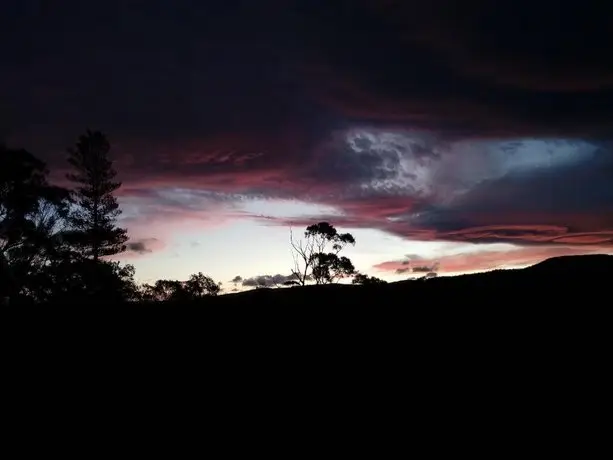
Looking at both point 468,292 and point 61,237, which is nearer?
point 468,292

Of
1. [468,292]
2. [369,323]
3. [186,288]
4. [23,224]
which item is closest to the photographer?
[369,323]

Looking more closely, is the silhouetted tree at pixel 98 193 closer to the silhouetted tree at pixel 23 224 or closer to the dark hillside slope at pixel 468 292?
the silhouetted tree at pixel 23 224

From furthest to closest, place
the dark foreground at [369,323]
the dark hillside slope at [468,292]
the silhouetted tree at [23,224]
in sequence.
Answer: the silhouetted tree at [23,224], the dark hillside slope at [468,292], the dark foreground at [369,323]

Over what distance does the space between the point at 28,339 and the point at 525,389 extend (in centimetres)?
873

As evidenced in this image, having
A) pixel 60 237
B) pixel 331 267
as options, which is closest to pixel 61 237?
pixel 60 237

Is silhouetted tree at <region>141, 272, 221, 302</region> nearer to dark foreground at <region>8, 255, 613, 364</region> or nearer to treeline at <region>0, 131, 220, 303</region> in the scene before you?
treeline at <region>0, 131, 220, 303</region>

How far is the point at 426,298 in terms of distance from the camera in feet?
36.2

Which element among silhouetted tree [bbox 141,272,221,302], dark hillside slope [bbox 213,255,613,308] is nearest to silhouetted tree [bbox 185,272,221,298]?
silhouetted tree [bbox 141,272,221,302]

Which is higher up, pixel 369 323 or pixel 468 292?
pixel 468 292

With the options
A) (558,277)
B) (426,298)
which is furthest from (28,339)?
(558,277)

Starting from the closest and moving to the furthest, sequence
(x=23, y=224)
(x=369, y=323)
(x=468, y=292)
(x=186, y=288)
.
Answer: (x=369, y=323) → (x=468, y=292) → (x=23, y=224) → (x=186, y=288)

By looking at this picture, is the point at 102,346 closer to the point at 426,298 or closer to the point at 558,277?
the point at 426,298

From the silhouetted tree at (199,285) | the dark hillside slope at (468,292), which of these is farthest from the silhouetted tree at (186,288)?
the dark hillside slope at (468,292)

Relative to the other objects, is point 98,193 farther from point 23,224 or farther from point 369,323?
point 369,323
